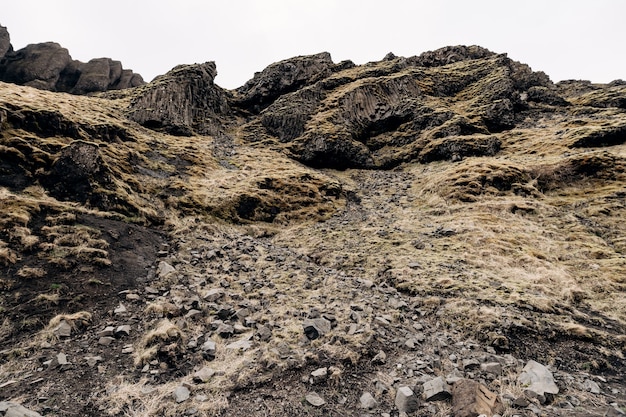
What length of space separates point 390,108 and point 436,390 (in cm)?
5292

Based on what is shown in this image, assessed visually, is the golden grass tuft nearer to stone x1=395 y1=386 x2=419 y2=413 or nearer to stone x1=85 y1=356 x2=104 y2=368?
stone x1=85 y1=356 x2=104 y2=368

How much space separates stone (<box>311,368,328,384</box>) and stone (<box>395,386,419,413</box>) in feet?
6.29

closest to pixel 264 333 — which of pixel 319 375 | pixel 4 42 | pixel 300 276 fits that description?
pixel 319 375

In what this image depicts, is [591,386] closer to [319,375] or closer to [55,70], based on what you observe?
[319,375]

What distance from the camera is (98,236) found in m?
15.9

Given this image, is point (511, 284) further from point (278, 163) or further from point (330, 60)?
point (330, 60)

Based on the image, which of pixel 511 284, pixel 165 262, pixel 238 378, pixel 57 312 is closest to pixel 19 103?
pixel 165 262

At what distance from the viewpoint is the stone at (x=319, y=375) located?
847 centimetres

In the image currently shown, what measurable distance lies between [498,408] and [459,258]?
10.9 meters

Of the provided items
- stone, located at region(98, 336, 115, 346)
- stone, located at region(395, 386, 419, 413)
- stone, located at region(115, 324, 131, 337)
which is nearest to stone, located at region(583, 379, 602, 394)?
stone, located at region(395, 386, 419, 413)

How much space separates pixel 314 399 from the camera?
25.9 ft

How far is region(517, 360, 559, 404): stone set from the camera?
7.68m

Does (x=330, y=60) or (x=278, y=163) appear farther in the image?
(x=330, y=60)

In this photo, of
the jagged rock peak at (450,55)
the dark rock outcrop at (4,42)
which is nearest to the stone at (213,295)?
the jagged rock peak at (450,55)
